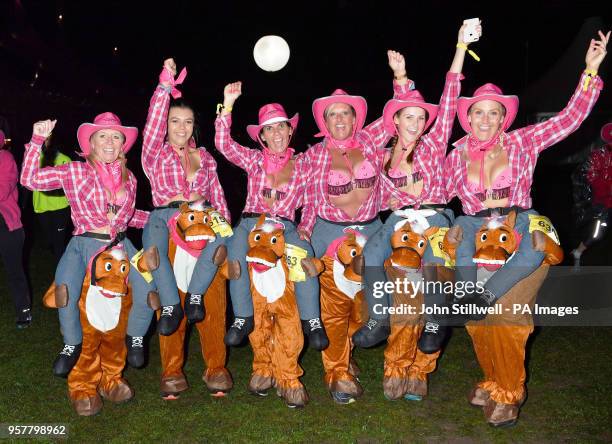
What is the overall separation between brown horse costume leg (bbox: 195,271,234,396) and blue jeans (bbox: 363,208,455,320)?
3.48ft

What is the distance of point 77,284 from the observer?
13.9ft

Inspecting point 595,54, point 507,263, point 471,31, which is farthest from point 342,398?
point 595,54

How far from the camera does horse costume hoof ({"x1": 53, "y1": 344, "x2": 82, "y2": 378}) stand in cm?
418

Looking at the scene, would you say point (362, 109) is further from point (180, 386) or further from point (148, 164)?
point (180, 386)

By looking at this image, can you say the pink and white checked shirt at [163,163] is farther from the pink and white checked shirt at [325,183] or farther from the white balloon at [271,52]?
the white balloon at [271,52]

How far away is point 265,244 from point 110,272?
1.02 meters

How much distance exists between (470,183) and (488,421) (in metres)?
1.56

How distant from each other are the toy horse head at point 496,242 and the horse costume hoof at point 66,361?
8.68 feet

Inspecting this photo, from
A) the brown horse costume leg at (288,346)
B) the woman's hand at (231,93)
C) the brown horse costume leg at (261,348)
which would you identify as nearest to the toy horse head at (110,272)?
the brown horse costume leg at (261,348)

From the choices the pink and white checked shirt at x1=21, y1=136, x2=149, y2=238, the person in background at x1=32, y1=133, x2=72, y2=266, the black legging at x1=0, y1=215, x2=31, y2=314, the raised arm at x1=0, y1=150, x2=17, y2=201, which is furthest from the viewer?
the person in background at x1=32, y1=133, x2=72, y2=266

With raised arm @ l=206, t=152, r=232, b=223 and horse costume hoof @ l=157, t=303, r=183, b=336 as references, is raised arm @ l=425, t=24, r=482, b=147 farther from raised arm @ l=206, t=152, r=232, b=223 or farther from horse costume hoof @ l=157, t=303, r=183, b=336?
horse costume hoof @ l=157, t=303, r=183, b=336

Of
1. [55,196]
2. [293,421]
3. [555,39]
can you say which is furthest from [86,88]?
[555,39]

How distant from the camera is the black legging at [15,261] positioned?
20.2 feet

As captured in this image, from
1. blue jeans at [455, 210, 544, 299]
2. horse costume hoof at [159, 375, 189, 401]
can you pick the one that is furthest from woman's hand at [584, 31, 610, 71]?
horse costume hoof at [159, 375, 189, 401]
